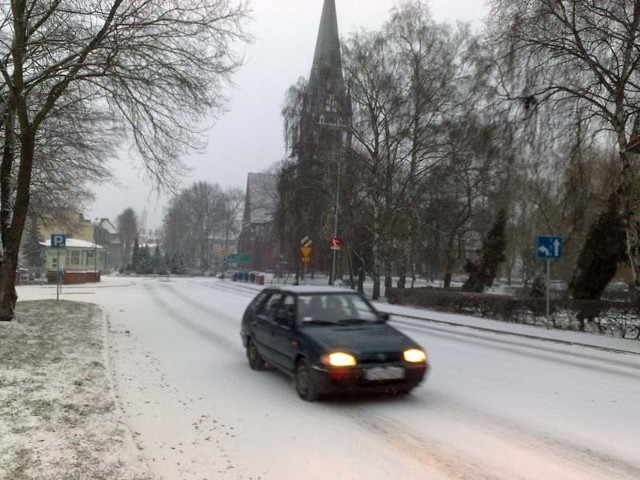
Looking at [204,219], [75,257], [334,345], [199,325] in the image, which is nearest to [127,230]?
[204,219]

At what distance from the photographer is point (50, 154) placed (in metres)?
19.9

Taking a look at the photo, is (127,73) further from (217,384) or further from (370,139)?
(370,139)

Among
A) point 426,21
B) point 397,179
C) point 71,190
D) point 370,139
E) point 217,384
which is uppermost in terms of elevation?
point 426,21

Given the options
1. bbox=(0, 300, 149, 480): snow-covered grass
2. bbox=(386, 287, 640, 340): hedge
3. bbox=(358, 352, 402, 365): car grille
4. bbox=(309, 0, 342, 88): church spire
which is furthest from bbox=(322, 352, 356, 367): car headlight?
bbox=(309, 0, 342, 88): church spire

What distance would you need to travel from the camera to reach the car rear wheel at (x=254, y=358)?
9281mm

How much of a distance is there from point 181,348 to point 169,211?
10506cm

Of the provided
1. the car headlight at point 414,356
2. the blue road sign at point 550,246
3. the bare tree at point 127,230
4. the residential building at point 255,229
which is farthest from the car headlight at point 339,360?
the bare tree at point 127,230

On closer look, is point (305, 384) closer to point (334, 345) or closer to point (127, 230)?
point (334, 345)

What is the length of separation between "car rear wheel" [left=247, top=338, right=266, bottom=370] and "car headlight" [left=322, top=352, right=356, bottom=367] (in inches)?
108

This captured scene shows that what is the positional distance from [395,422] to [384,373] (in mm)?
663

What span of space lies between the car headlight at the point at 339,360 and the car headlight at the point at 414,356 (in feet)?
2.33

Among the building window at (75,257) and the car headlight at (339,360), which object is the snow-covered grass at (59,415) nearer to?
the car headlight at (339,360)

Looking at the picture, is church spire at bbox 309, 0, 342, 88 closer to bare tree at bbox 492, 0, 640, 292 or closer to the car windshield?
bare tree at bbox 492, 0, 640, 292

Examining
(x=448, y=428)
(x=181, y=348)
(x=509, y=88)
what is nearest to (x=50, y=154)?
(x=181, y=348)
